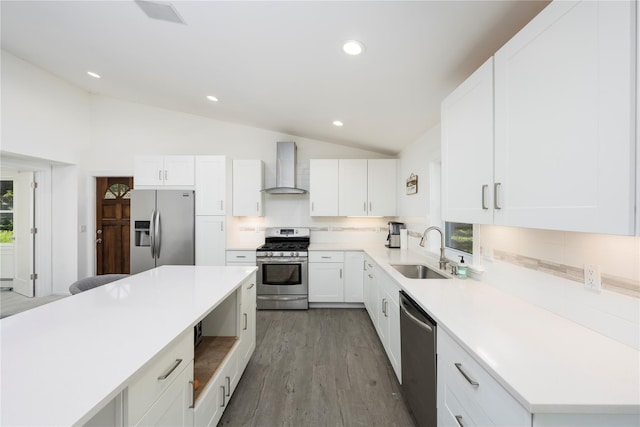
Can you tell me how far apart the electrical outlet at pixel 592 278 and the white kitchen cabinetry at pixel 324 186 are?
307cm

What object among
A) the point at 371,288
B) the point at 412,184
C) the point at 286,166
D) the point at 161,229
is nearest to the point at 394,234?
the point at 412,184

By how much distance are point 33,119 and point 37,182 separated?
1.09 metres

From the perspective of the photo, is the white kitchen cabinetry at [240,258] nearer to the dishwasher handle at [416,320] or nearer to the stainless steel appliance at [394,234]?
the stainless steel appliance at [394,234]

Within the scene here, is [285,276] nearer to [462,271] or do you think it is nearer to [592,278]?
[462,271]

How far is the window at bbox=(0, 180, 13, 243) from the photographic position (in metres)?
4.21

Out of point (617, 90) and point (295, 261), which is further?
point (295, 261)

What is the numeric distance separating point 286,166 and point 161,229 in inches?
80.1

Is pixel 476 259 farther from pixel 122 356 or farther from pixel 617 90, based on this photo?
pixel 122 356

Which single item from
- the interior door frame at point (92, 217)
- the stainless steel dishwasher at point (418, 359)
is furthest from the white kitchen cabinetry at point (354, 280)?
the interior door frame at point (92, 217)

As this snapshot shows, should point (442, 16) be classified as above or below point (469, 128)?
above

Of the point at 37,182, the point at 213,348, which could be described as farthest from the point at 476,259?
the point at 37,182

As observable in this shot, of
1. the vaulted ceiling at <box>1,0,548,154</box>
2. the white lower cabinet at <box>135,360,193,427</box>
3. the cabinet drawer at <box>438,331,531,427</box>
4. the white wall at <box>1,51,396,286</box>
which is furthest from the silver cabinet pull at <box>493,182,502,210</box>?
the white wall at <box>1,51,396,286</box>

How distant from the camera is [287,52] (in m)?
1.96

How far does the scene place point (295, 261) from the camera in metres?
3.73
